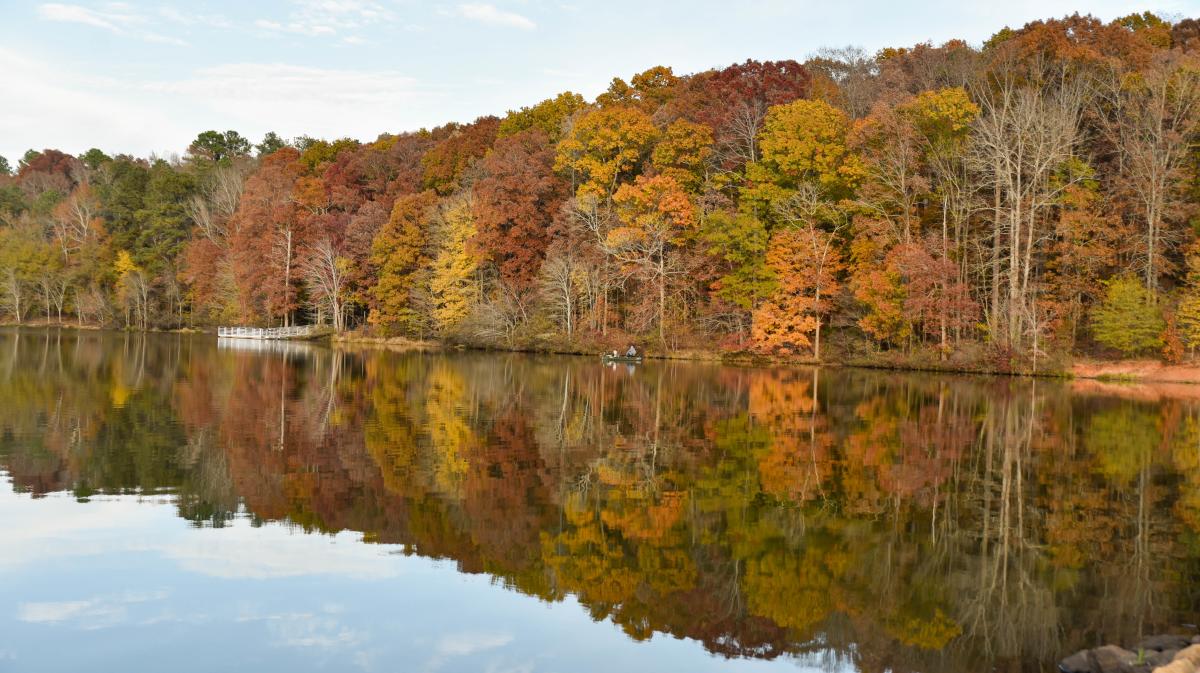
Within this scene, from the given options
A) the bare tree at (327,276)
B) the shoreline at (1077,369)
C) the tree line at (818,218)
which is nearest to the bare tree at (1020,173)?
the tree line at (818,218)

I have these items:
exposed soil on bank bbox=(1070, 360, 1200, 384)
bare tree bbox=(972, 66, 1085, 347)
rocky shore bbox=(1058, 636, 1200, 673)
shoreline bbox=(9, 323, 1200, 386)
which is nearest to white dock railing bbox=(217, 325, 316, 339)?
shoreline bbox=(9, 323, 1200, 386)

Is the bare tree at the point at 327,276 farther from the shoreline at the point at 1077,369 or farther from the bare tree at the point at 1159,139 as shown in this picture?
the bare tree at the point at 1159,139

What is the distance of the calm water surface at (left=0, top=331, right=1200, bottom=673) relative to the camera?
795 centimetres

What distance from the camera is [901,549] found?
10703mm

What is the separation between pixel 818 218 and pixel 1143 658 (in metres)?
39.0

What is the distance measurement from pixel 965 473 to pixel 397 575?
10.2 m

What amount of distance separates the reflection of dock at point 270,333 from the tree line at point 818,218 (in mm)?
1835

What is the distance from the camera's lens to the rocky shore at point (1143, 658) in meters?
6.60

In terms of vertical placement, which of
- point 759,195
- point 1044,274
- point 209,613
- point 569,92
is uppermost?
point 569,92

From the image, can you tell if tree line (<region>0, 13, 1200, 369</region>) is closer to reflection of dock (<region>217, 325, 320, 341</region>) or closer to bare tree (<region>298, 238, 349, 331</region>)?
bare tree (<region>298, 238, 349, 331</region>)

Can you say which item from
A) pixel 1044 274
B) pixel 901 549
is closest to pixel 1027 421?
pixel 901 549

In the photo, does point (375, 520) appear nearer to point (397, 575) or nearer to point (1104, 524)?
point (397, 575)

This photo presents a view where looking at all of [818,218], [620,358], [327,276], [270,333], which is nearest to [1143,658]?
[620,358]

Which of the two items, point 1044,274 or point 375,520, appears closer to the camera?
point 375,520
